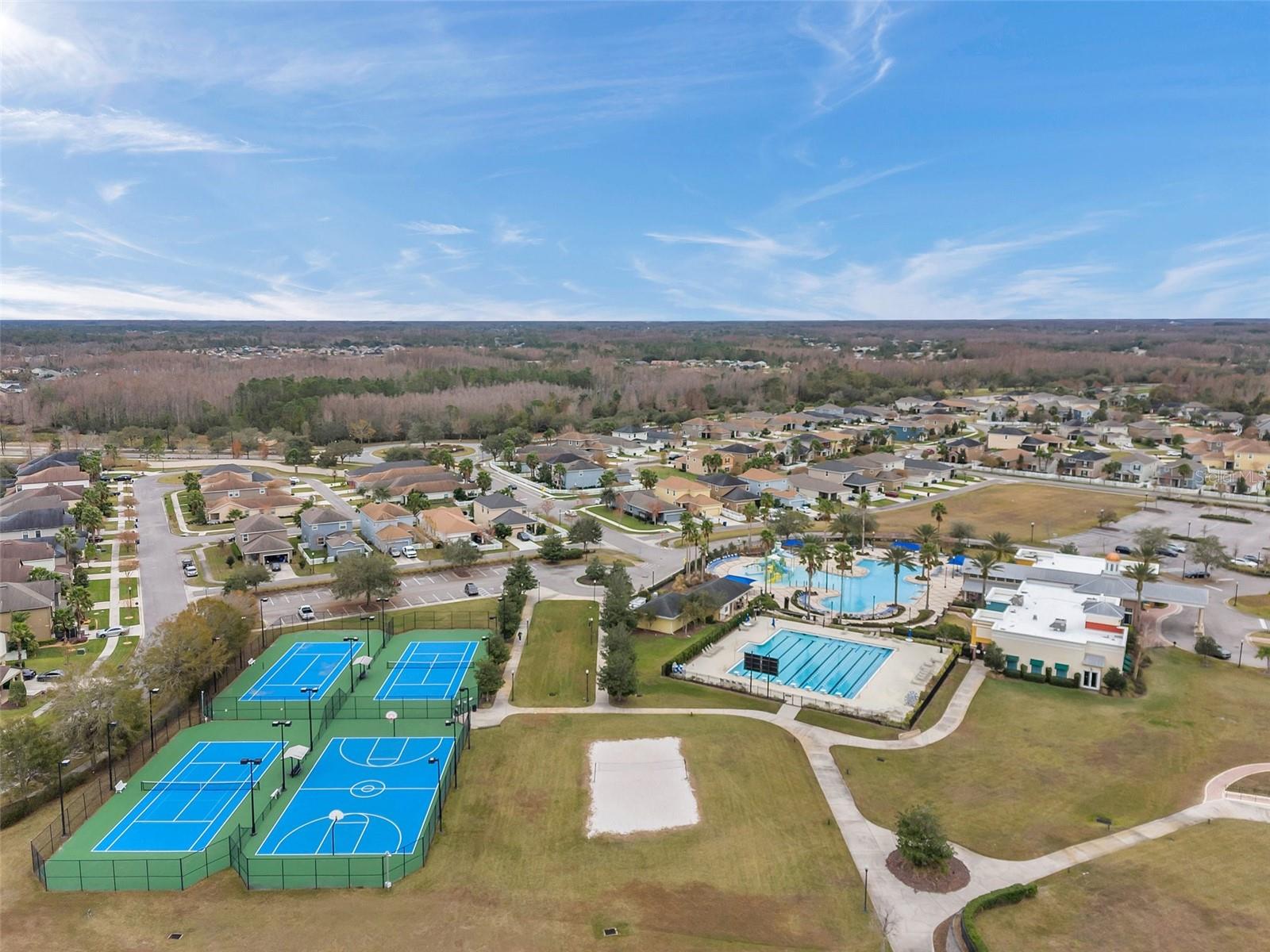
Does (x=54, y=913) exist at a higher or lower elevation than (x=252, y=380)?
lower

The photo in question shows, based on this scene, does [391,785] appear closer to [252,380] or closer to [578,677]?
[578,677]

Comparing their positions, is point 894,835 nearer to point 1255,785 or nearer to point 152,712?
point 1255,785

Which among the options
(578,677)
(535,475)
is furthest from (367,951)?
(535,475)

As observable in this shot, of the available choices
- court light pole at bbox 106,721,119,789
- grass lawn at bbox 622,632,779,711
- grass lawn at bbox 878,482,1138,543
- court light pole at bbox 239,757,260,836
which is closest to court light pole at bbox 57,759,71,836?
court light pole at bbox 106,721,119,789

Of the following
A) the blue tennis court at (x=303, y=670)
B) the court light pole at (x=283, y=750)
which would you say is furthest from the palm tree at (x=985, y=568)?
the court light pole at (x=283, y=750)

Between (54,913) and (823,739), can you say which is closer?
(54,913)

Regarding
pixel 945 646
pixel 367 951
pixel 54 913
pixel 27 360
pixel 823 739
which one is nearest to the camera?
pixel 367 951

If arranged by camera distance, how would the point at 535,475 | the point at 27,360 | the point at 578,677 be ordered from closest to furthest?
the point at 578,677 → the point at 535,475 → the point at 27,360

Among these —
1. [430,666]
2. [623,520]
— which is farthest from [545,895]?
[623,520]
